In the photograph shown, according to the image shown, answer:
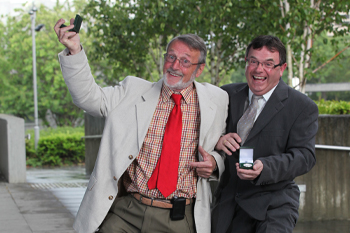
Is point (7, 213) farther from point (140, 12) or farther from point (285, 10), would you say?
point (140, 12)

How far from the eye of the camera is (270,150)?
127 inches

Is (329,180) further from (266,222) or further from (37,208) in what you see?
(37,208)

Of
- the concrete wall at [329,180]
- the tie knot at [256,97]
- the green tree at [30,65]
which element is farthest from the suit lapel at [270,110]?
the green tree at [30,65]

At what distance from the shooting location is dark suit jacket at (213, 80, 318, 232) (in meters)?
3.09

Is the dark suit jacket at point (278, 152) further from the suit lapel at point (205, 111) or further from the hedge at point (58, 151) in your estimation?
the hedge at point (58, 151)

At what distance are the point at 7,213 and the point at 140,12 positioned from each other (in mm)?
10518

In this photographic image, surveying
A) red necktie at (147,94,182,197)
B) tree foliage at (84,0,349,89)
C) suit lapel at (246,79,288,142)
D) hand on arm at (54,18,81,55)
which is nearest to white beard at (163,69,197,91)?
red necktie at (147,94,182,197)

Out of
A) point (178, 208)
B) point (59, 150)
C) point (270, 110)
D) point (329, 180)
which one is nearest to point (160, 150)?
point (178, 208)

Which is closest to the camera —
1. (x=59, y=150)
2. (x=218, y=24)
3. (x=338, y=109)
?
(x=338, y=109)

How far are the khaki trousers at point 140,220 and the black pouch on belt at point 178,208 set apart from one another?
0.05m

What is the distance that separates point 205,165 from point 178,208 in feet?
1.21

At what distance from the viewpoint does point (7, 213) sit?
7.45 meters

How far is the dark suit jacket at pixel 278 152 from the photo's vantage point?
309 centimetres

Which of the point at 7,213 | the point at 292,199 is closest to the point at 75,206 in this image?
the point at 7,213
